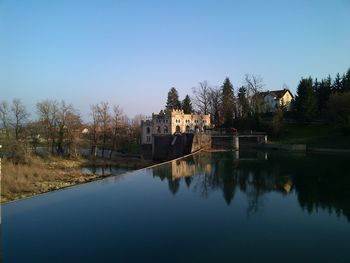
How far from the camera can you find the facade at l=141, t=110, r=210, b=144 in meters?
47.4

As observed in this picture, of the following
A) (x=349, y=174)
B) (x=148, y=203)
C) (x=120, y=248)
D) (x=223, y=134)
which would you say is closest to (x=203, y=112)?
(x=223, y=134)

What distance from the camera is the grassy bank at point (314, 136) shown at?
4041cm

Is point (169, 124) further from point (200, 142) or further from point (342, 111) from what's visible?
point (342, 111)

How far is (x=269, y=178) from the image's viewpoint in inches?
931

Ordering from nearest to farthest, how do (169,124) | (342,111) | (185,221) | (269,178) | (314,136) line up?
1. (185,221)
2. (269,178)
3. (342,111)
4. (314,136)
5. (169,124)

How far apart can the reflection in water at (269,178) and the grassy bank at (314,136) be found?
6879 mm

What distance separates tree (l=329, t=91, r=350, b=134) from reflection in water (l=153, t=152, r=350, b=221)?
7.48m

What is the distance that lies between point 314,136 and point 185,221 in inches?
1450

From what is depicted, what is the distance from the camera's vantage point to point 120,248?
10602mm

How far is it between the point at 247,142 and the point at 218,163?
17.4 metres

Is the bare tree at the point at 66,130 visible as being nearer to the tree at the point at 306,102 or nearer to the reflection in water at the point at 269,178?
the reflection in water at the point at 269,178

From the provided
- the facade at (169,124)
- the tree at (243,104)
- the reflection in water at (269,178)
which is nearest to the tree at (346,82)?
the tree at (243,104)

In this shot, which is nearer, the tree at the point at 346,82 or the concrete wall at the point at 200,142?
the concrete wall at the point at 200,142

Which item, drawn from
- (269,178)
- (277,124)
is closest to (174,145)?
(277,124)
